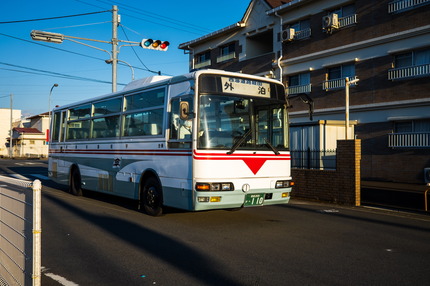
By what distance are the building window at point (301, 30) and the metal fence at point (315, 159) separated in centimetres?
1276

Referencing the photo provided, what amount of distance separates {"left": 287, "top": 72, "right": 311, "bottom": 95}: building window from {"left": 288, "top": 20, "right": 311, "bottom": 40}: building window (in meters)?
2.31

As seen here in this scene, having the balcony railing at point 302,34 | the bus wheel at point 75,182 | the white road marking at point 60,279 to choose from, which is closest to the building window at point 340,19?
the balcony railing at point 302,34

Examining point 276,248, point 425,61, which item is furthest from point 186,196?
point 425,61

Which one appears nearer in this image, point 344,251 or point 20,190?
point 20,190

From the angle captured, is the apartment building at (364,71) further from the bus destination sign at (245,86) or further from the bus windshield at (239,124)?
the bus destination sign at (245,86)

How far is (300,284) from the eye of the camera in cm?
497

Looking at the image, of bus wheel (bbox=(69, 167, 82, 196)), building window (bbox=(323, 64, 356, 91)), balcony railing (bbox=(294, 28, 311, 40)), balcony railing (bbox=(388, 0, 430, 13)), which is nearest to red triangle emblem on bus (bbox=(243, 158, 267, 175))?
bus wheel (bbox=(69, 167, 82, 196))

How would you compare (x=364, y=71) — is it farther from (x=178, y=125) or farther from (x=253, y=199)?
(x=178, y=125)

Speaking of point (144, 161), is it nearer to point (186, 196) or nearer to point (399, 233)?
point (186, 196)

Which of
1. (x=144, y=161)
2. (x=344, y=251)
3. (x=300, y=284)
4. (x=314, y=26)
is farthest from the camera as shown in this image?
(x=314, y=26)

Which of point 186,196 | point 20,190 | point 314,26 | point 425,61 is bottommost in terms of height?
point 186,196

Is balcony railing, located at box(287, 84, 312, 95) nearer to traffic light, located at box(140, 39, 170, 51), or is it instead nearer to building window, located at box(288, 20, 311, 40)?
building window, located at box(288, 20, 311, 40)

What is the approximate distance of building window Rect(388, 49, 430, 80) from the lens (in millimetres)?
19547

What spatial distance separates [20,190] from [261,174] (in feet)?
18.5
